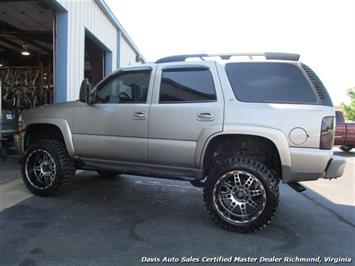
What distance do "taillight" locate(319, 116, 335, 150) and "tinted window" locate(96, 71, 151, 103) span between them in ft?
7.84

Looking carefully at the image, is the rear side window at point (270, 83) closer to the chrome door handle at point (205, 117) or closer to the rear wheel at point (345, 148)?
the chrome door handle at point (205, 117)

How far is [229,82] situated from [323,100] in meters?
1.17

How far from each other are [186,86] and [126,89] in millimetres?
996

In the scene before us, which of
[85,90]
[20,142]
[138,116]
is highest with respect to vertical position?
[85,90]

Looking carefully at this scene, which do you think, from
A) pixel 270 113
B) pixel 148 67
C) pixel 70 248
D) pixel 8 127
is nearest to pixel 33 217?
pixel 70 248

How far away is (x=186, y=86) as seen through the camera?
17.2ft

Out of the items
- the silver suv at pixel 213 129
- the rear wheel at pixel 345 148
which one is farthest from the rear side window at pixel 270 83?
the rear wheel at pixel 345 148

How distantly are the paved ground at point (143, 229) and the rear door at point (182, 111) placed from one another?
2.99ft

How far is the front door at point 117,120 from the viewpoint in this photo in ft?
17.7

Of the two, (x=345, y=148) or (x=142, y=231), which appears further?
(x=345, y=148)

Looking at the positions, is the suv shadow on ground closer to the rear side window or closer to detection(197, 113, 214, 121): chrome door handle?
detection(197, 113, 214, 121): chrome door handle

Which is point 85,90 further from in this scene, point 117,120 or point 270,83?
point 270,83

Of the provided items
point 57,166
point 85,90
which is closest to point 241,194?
point 85,90

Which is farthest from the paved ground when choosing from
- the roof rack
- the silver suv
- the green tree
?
the green tree
